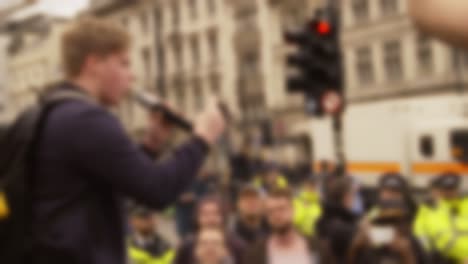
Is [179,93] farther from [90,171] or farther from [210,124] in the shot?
[90,171]

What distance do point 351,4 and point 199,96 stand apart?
550 inches

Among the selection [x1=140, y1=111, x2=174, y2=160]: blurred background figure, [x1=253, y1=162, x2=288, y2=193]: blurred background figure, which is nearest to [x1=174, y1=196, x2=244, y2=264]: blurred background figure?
[x1=253, y1=162, x2=288, y2=193]: blurred background figure

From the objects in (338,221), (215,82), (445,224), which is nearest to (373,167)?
(338,221)

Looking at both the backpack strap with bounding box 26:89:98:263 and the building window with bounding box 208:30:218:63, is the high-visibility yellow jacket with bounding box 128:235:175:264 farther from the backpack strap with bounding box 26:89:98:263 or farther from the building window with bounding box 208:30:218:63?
the building window with bounding box 208:30:218:63

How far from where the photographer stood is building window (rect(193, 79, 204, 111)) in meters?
43.3

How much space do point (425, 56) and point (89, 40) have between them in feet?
92.2

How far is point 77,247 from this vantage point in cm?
174

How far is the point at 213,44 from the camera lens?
42656 millimetres

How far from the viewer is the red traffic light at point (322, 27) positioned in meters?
8.09

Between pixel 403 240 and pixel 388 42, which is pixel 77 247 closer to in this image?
pixel 403 240

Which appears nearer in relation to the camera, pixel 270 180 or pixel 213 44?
pixel 270 180

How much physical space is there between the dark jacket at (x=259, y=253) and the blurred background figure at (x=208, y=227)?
9 centimetres

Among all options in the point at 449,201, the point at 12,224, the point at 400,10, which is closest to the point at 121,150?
the point at 12,224

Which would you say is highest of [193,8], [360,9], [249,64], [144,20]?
[193,8]
